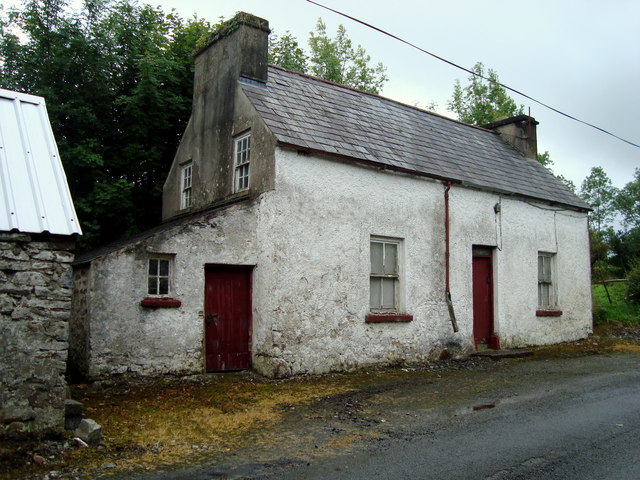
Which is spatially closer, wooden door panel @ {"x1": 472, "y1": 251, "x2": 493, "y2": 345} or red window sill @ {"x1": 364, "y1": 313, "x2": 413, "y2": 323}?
red window sill @ {"x1": 364, "y1": 313, "x2": 413, "y2": 323}

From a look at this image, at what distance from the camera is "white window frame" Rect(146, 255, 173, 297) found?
377 inches

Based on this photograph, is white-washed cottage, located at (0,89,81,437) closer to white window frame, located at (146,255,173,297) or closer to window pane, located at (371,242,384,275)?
white window frame, located at (146,255,173,297)

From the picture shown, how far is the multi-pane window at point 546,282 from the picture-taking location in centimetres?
1570

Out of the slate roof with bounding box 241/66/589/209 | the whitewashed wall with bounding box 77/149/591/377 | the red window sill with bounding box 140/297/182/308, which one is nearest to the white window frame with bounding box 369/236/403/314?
the whitewashed wall with bounding box 77/149/591/377

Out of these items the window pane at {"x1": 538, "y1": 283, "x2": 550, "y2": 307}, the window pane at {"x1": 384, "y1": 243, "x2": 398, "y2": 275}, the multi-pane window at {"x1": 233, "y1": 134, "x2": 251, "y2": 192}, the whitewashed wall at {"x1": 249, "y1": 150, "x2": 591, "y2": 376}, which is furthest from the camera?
the window pane at {"x1": 538, "y1": 283, "x2": 550, "y2": 307}

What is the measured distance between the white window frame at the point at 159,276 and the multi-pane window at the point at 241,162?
8.77ft

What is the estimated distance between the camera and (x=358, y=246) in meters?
11.5

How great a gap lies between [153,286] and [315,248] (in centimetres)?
318

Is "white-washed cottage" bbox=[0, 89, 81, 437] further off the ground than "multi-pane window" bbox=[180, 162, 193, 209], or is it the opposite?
"multi-pane window" bbox=[180, 162, 193, 209]

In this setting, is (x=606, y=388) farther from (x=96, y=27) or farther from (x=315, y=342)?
(x=96, y=27)

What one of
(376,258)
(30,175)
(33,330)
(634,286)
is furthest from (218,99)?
(634,286)

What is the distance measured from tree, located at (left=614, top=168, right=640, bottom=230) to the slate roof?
128ft

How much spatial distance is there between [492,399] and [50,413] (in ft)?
20.4

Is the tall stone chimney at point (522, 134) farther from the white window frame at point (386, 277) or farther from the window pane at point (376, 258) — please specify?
the window pane at point (376, 258)
